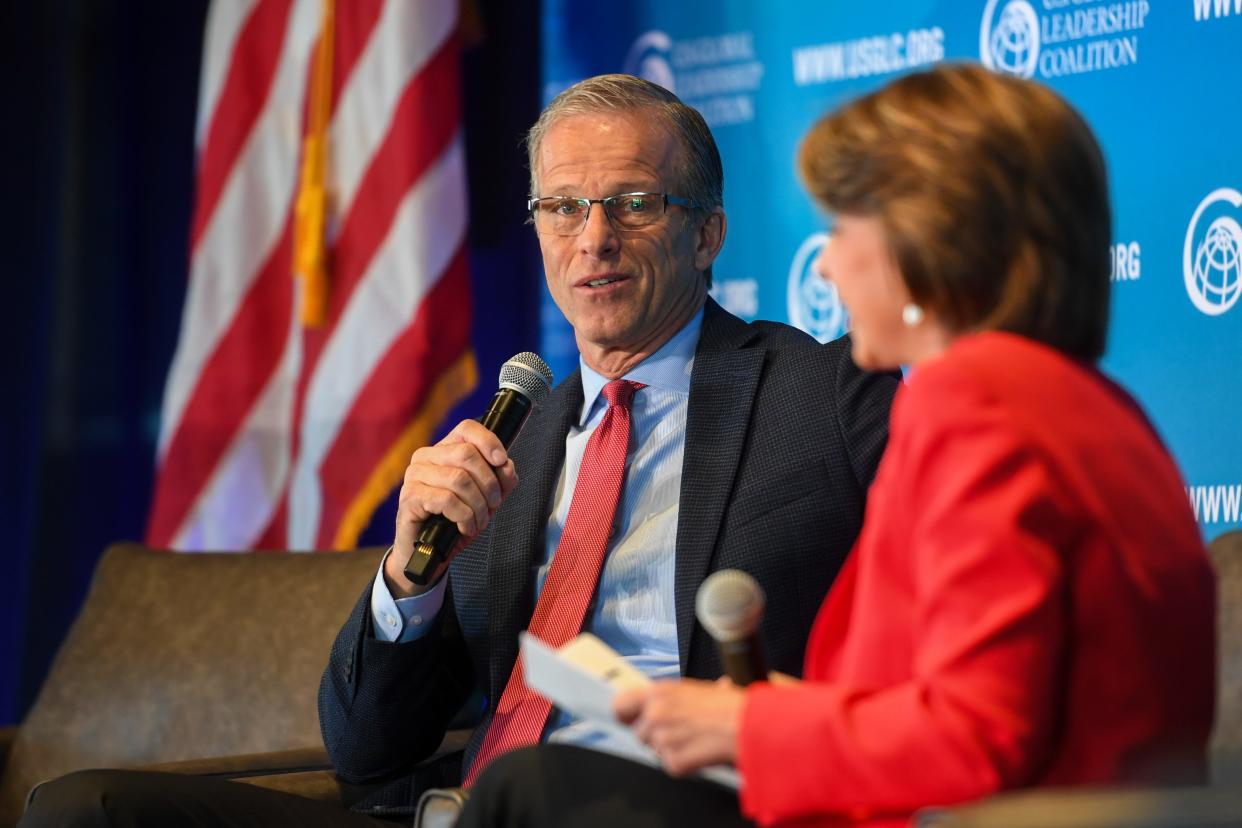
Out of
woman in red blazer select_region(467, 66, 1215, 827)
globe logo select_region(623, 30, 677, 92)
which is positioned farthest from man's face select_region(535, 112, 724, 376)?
globe logo select_region(623, 30, 677, 92)

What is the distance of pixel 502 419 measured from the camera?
2.02 metres

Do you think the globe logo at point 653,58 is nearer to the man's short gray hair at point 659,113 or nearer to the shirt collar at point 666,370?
the man's short gray hair at point 659,113

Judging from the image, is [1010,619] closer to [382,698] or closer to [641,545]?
[641,545]

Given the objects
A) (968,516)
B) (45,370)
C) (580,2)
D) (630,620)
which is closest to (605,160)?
(630,620)

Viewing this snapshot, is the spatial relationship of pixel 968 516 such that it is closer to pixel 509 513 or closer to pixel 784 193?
pixel 509 513

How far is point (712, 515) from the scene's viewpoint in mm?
2098

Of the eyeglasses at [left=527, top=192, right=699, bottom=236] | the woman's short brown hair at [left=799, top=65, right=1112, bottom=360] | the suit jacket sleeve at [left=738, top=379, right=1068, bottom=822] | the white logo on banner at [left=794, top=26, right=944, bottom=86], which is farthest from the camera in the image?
the white logo on banner at [left=794, top=26, right=944, bottom=86]

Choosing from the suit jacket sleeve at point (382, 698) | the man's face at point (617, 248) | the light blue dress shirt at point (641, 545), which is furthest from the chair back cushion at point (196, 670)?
the man's face at point (617, 248)

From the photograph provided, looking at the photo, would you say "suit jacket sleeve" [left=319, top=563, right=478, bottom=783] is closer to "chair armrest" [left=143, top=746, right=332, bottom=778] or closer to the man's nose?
"chair armrest" [left=143, top=746, right=332, bottom=778]

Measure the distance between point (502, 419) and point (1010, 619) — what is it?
3.40 ft

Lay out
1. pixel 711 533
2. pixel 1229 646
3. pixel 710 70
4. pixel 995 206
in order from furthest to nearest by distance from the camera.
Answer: pixel 710 70, pixel 711 533, pixel 1229 646, pixel 995 206

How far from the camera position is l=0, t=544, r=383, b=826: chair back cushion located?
2.81 metres

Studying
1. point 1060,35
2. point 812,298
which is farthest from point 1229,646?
point 812,298

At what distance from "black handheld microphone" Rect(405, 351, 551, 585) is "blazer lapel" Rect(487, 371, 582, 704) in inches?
7.7
